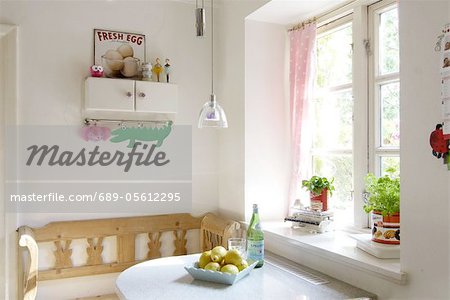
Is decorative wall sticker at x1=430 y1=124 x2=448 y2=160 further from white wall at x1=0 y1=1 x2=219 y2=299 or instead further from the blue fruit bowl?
white wall at x1=0 y1=1 x2=219 y2=299

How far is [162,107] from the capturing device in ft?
8.64

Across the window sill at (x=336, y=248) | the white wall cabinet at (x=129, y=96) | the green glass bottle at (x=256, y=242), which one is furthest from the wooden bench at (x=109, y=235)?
the white wall cabinet at (x=129, y=96)

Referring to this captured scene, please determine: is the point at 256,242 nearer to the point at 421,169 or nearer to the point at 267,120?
the point at 421,169

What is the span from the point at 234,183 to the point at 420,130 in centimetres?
150

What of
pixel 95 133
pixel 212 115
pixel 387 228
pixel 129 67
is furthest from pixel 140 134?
pixel 387 228

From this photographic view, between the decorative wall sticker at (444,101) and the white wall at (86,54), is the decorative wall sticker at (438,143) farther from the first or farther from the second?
the white wall at (86,54)

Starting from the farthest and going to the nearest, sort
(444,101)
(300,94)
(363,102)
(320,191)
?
(300,94)
(320,191)
(363,102)
(444,101)

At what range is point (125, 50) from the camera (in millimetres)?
2662

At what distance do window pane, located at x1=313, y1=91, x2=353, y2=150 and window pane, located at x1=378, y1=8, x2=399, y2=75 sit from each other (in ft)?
0.94

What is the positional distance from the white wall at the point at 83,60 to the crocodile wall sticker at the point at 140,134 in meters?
0.18

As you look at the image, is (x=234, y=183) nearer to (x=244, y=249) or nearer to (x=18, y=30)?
(x=244, y=249)

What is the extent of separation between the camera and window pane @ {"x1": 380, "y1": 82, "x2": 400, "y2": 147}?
206 centimetres

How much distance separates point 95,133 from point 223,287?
4.82 feet

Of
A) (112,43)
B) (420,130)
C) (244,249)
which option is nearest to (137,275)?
(244,249)
